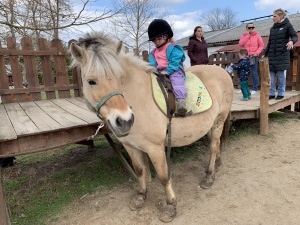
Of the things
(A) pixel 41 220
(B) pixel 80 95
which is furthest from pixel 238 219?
(B) pixel 80 95

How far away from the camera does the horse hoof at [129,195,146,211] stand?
290 centimetres

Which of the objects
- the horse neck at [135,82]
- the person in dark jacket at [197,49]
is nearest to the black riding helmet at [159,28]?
the horse neck at [135,82]

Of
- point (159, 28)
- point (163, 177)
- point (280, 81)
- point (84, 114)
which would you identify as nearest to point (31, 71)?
point (84, 114)

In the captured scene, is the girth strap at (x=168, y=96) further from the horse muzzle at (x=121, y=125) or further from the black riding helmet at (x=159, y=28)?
the horse muzzle at (x=121, y=125)

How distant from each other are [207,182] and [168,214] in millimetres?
921

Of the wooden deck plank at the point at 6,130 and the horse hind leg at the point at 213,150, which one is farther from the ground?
the wooden deck plank at the point at 6,130

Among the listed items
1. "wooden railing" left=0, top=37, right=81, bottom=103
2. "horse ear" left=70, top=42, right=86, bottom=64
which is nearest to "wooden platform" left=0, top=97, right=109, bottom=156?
"horse ear" left=70, top=42, right=86, bottom=64

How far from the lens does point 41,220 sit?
2793mm

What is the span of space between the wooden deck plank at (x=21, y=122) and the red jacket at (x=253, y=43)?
5.16 meters

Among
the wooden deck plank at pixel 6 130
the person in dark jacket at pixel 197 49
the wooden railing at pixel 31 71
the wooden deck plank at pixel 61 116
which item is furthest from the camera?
the person in dark jacket at pixel 197 49

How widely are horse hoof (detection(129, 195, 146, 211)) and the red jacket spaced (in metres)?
4.60

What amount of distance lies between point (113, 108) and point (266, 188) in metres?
2.45

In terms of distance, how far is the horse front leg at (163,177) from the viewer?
8.28 ft

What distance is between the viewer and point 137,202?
293cm
